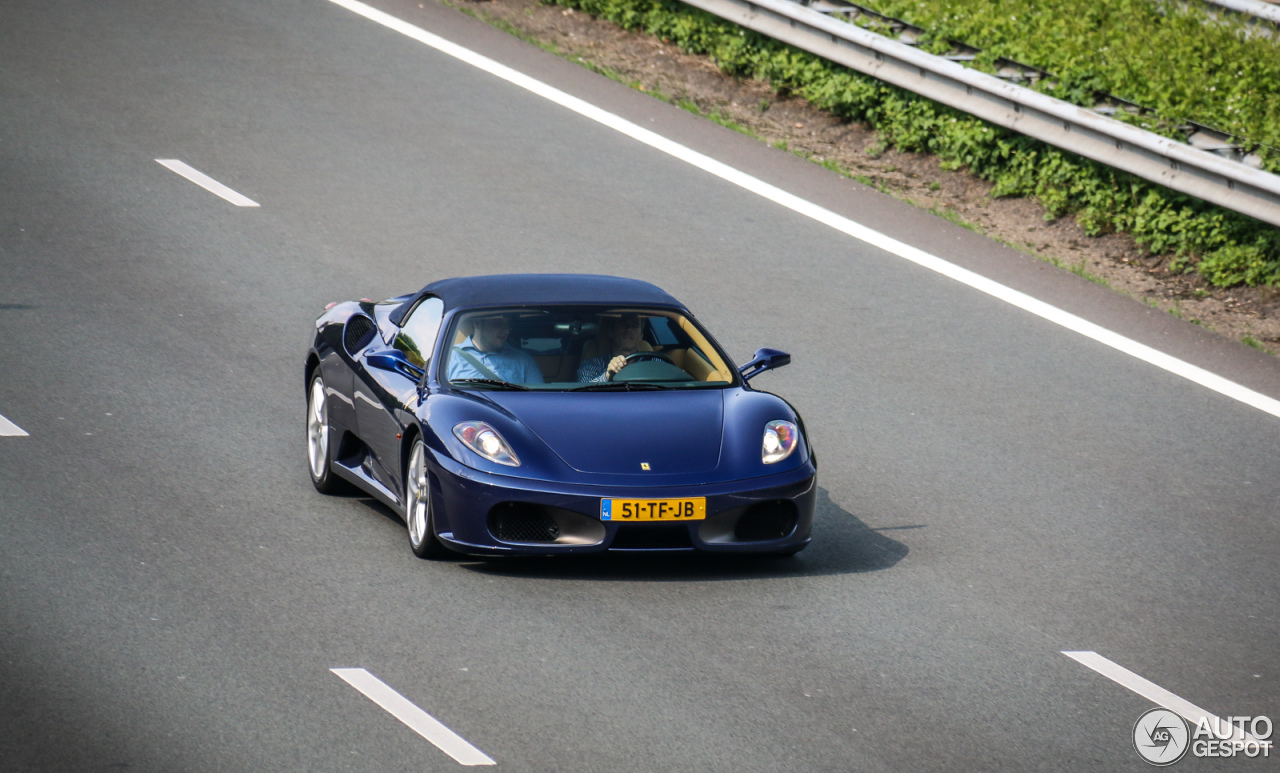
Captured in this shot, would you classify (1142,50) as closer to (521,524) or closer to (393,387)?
(393,387)

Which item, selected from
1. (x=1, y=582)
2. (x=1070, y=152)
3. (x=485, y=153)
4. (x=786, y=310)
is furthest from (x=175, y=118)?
(x=1, y=582)

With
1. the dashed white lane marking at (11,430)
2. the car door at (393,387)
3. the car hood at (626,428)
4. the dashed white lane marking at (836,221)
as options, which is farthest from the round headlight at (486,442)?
the dashed white lane marking at (836,221)

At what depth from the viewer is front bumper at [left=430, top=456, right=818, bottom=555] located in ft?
25.4

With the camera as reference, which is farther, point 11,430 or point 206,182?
point 206,182

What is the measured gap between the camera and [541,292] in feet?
29.9

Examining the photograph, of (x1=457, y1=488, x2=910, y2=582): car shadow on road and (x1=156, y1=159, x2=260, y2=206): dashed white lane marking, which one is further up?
(x1=457, y1=488, x2=910, y2=582): car shadow on road

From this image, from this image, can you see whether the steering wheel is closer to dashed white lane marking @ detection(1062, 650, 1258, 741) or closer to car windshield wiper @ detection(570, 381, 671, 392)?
car windshield wiper @ detection(570, 381, 671, 392)

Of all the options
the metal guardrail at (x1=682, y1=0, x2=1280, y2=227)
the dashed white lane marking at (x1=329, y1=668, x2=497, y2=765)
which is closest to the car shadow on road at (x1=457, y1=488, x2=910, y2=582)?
the dashed white lane marking at (x1=329, y1=668, x2=497, y2=765)

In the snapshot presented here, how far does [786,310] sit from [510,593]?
17.8 ft

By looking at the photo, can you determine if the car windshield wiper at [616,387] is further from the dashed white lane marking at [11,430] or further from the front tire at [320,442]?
the dashed white lane marking at [11,430]

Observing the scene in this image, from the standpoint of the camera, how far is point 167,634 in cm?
695

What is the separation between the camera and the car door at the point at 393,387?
28.3 ft

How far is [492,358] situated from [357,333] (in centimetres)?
140

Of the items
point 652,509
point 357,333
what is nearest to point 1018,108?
point 357,333
